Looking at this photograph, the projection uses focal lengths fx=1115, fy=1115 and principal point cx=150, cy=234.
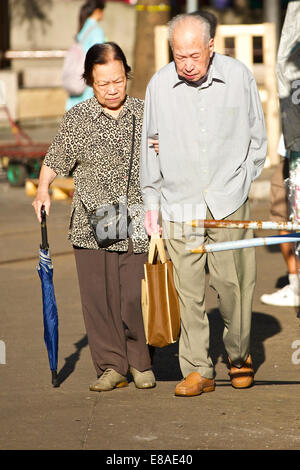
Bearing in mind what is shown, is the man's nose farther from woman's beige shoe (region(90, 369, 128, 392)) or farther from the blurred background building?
the blurred background building

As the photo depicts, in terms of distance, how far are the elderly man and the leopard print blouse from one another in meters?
0.19

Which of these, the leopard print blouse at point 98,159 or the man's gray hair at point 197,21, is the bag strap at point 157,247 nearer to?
the leopard print blouse at point 98,159

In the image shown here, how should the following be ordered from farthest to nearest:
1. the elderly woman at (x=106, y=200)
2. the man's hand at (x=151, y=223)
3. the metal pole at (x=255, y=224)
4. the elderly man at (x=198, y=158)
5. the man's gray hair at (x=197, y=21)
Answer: the elderly woman at (x=106, y=200)
the man's hand at (x=151, y=223)
the elderly man at (x=198, y=158)
the man's gray hair at (x=197, y=21)
the metal pole at (x=255, y=224)

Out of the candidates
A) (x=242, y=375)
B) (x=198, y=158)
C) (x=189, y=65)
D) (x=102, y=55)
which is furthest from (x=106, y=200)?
(x=242, y=375)

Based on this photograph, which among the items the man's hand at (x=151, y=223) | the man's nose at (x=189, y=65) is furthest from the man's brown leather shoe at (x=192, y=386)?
the man's nose at (x=189, y=65)

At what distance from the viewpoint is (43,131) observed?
21.2 metres

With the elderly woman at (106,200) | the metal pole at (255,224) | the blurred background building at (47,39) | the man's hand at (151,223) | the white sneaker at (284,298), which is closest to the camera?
the metal pole at (255,224)

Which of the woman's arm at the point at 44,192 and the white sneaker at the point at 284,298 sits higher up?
the woman's arm at the point at 44,192

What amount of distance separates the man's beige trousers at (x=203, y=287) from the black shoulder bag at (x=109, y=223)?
0.24 m

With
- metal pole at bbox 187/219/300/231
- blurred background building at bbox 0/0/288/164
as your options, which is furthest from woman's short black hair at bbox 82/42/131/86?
blurred background building at bbox 0/0/288/164

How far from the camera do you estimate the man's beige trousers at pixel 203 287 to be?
548 cm

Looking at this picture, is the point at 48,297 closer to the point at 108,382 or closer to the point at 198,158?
the point at 108,382

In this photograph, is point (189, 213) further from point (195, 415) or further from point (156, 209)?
point (195, 415)

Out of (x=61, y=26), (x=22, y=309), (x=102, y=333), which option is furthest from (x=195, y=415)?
(x=61, y=26)
